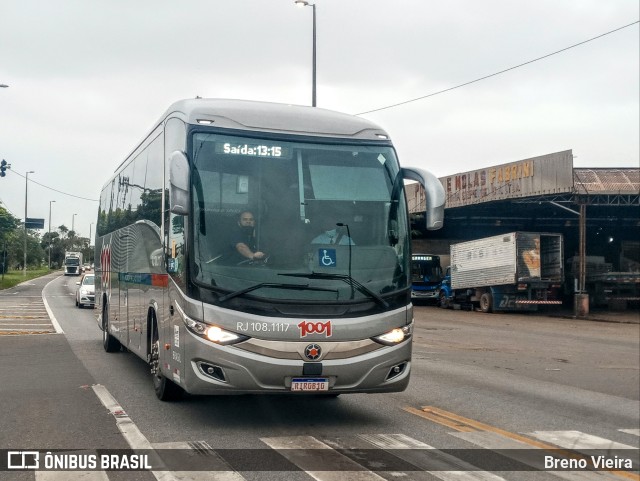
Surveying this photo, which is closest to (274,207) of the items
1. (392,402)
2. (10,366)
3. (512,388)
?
(392,402)

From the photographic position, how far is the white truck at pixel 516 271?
33.1 metres

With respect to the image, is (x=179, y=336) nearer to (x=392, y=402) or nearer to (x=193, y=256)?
(x=193, y=256)

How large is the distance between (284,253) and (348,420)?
2017 mm

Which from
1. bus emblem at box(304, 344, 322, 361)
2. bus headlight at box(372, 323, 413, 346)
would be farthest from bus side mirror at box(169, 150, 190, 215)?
bus headlight at box(372, 323, 413, 346)

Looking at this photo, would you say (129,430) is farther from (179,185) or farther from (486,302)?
(486,302)

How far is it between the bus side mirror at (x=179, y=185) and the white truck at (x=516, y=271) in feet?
87.1

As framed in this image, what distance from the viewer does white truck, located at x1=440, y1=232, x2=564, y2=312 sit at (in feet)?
108

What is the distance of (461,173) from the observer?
38656 mm

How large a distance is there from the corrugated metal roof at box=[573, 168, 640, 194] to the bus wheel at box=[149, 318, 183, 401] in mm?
24414

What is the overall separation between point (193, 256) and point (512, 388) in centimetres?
Answer: 558

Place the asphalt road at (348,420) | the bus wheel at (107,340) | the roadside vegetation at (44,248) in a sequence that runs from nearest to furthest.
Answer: the asphalt road at (348,420), the bus wheel at (107,340), the roadside vegetation at (44,248)

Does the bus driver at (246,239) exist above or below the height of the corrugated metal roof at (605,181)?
below

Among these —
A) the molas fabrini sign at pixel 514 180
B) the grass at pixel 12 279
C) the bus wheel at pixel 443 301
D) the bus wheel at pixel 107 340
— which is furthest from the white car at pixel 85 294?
the grass at pixel 12 279

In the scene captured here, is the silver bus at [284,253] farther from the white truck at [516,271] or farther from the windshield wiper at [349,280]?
the white truck at [516,271]
